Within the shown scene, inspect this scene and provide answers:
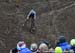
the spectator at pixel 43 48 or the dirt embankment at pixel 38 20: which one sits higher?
the dirt embankment at pixel 38 20

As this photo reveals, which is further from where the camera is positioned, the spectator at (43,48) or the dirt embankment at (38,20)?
the dirt embankment at (38,20)

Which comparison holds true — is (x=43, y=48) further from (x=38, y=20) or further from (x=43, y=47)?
(x=38, y=20)

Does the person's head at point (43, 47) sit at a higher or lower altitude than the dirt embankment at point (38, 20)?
lower

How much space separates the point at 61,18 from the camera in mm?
6234

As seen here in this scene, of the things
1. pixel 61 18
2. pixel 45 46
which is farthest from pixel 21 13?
pixel 45 46

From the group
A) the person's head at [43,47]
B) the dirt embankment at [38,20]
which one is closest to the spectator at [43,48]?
the person's head at [43,47]

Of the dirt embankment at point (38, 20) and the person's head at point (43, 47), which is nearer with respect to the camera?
the person's head at point (43, 47)

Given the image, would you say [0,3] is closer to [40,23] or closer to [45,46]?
[40,23]

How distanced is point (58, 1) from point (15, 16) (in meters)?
0.92

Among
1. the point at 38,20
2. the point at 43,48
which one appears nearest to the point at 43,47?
the point at 43,48

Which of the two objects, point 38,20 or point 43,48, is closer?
point 43,48

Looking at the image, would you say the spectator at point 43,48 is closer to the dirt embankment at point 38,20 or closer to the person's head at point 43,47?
the person's head at point 43,47

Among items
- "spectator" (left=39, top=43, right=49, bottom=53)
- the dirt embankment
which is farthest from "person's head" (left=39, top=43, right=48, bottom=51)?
the dirt embankment

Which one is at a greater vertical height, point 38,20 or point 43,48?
point 38,20
